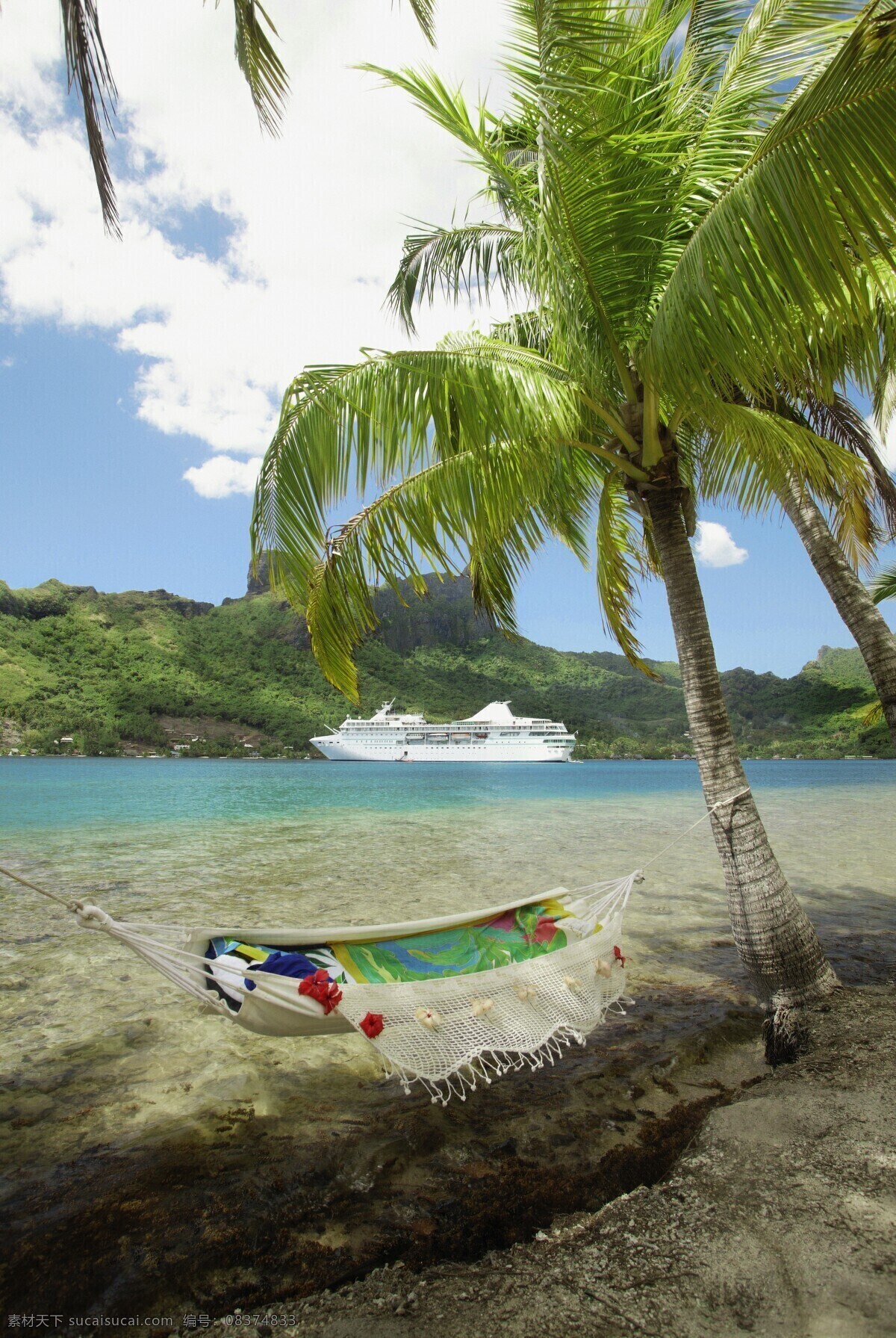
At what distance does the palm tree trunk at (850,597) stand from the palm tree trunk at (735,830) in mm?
876

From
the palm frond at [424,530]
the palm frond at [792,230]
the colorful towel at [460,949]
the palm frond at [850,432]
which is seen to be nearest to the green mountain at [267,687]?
the palm frond at [850,432]

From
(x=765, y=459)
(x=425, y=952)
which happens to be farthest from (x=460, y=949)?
(x=765, y=459)

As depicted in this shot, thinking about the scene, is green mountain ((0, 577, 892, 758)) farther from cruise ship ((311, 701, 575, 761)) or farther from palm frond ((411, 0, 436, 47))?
palm frond ((411, 0, 436, 47))

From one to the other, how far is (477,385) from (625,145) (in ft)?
3.30

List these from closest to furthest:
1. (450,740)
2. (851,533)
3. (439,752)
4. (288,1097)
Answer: (288,1097) < (851,533) < (439,752) < (450,740)

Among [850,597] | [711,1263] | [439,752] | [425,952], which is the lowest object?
[439,752]

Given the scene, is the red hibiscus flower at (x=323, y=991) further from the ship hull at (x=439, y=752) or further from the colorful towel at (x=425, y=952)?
the ship hull at (x=439, y=752)

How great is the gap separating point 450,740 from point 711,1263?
→ 4572cm

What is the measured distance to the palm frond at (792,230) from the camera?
168cm

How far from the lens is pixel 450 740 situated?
154 ft

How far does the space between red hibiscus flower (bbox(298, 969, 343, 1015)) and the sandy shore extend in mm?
600

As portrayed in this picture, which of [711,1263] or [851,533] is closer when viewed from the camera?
[711,1263]

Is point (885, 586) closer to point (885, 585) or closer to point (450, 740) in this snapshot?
point (885, 585)

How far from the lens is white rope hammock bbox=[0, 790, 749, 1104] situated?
6.31ft
